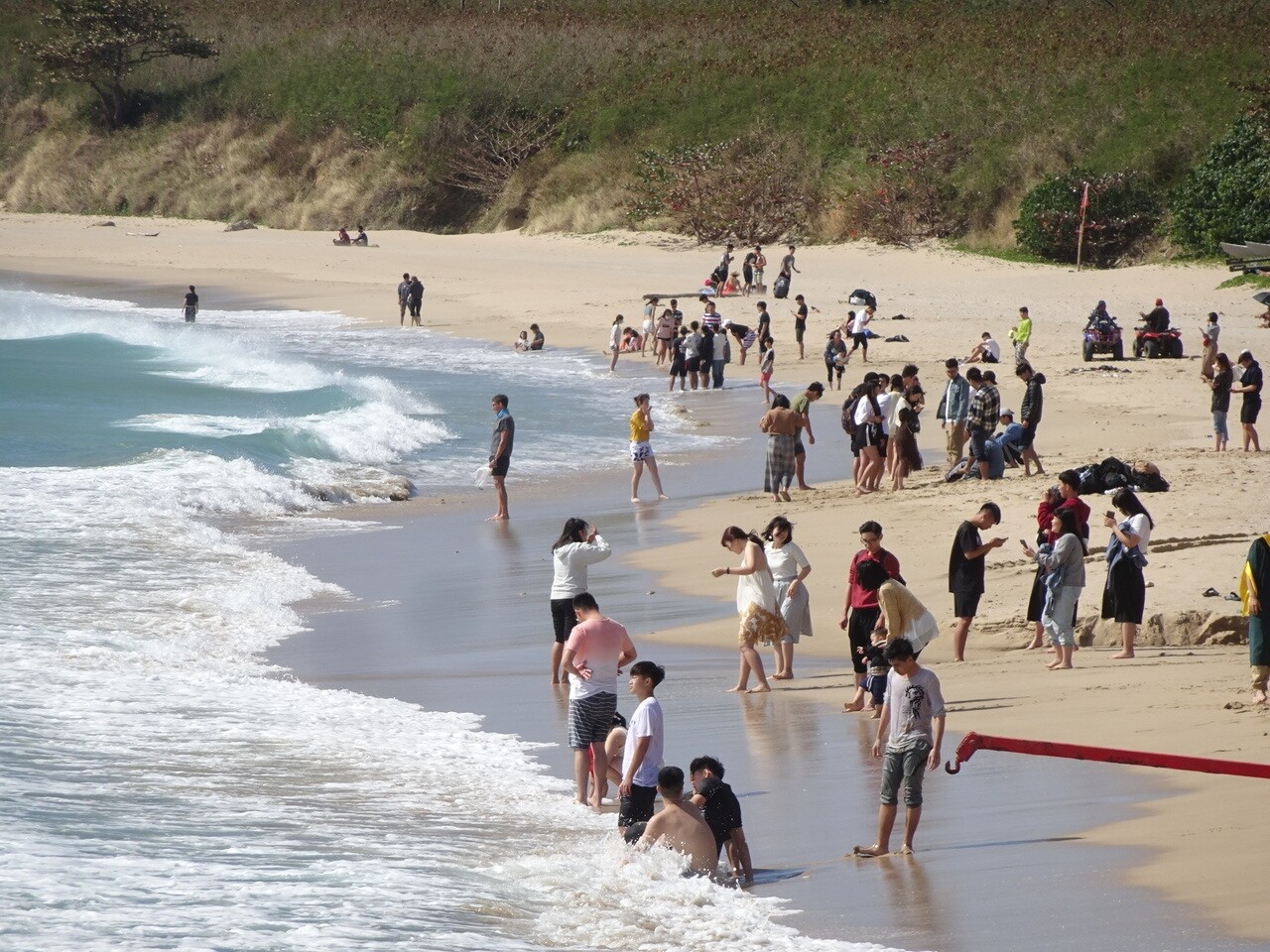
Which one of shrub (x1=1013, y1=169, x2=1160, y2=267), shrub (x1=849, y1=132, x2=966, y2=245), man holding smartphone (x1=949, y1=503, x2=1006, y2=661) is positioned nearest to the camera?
man holding smartphone (x1=949, y1=503, x2=1006, y2=661)

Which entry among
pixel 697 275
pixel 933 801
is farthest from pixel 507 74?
pixel 933 801

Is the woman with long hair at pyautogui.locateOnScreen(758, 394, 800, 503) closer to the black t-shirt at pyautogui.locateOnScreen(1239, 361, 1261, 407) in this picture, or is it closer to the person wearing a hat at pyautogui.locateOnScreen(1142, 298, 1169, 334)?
the black t-shirt at pyautogui.locateOnScreen(1239, 361, 1261, 407)

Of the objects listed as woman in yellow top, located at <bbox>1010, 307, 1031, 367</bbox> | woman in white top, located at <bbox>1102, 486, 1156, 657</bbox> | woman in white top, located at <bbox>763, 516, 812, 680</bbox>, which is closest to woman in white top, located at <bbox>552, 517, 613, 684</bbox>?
woman in white top, located at <bbox>763, 516, 812, 680</bbox>

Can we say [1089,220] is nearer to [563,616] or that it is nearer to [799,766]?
[563,616]

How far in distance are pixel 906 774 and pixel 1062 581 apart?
3696 mm

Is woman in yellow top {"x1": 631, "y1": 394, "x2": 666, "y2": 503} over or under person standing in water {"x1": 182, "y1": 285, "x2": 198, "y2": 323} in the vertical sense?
under

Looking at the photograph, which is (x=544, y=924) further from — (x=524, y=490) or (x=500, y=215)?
(x=500, y=215)

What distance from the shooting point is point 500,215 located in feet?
195

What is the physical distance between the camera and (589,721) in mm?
9039

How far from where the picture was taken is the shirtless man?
7.55 meters

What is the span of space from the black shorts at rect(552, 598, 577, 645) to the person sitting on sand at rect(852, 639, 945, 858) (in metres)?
3.60

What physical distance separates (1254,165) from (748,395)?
18270 mm

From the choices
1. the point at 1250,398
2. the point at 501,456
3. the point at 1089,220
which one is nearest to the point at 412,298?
the point at 1089,220

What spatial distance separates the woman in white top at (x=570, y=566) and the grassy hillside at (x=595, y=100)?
37085 mm
